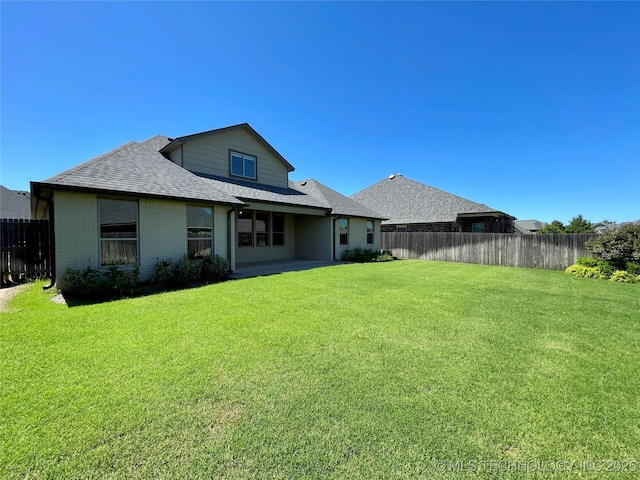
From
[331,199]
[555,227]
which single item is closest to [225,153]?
[331,199]

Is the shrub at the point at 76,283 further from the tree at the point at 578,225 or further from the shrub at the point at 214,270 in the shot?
the tree at the point at 578,225

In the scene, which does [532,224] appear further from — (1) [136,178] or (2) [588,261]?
(1) [136,178]

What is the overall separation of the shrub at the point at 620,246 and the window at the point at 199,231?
16005mm

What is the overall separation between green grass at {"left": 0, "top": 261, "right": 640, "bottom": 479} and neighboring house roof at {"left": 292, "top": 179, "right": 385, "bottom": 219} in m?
10.7

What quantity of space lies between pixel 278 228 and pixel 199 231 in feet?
21.2

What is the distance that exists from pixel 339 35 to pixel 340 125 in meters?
7.28

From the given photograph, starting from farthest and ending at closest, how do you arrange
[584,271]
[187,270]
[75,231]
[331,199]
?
[331,199] → [584,271] → [187,270] → [75,231]

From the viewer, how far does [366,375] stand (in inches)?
122

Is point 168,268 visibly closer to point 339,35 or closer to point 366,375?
point 366,375

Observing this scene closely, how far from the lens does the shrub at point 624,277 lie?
32.1ft

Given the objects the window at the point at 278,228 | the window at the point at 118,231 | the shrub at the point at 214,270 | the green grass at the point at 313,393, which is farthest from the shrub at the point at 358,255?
the window at the point at 118,231

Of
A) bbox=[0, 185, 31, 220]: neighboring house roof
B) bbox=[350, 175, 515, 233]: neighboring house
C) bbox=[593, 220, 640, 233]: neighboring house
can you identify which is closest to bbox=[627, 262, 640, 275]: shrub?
bbox=[593, 220, 640, 233]: neighboring house

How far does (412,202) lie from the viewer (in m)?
24.3

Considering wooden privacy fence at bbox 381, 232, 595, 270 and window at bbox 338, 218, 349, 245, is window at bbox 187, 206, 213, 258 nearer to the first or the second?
window at bbox 338, 218, 349, 245
